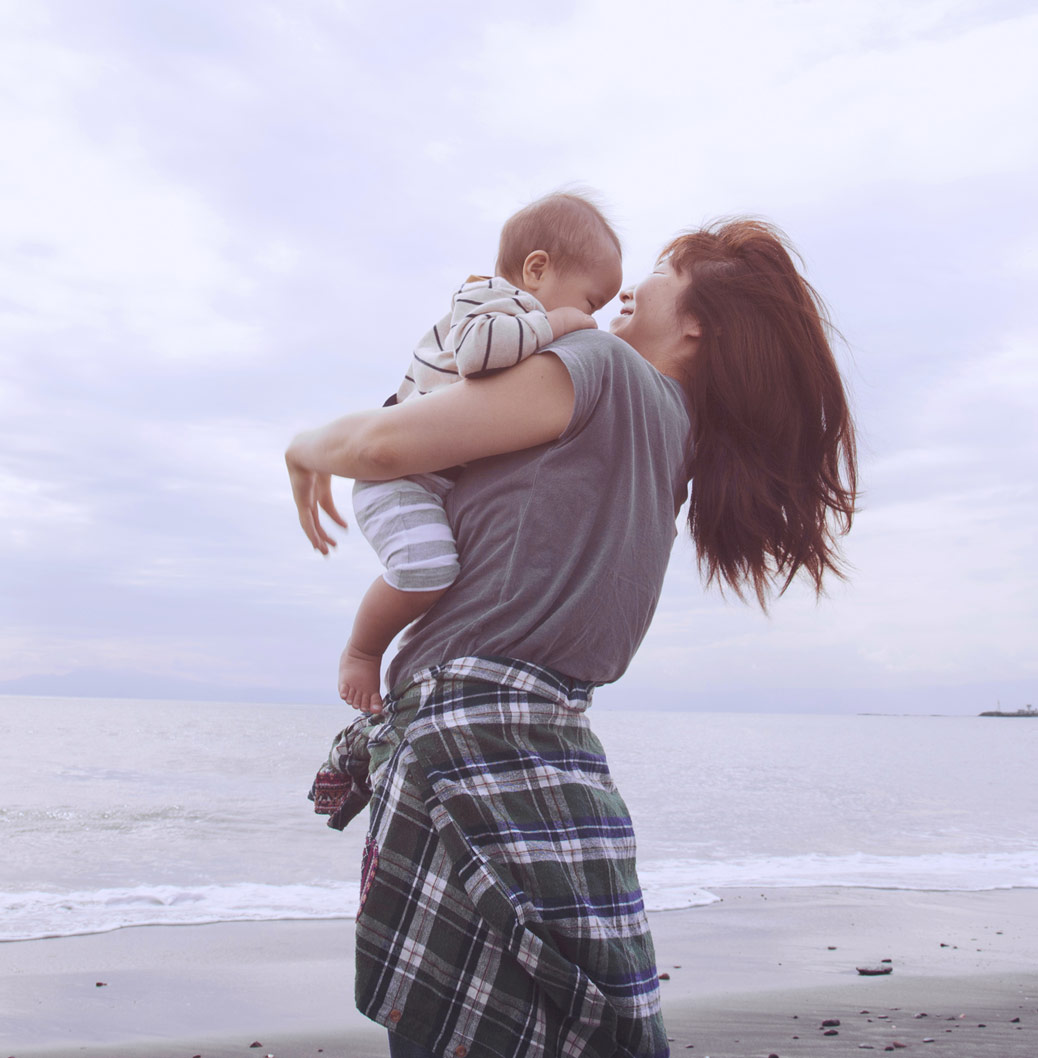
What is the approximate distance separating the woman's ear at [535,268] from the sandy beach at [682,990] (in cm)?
385

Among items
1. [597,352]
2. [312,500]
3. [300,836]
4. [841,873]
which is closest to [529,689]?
[597,352]

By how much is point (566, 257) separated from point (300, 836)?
10.6m

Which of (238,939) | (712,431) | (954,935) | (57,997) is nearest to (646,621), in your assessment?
(712,431)

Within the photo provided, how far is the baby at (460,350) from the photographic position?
1.26 meters

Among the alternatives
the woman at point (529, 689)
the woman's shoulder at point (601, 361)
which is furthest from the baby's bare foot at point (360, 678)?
the woman's shoulder at point (601, 361)

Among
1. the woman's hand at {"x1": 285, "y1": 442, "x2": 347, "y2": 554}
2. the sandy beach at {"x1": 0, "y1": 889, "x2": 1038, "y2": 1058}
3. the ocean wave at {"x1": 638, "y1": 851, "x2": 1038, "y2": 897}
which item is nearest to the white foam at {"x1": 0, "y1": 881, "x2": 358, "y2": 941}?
the sandy beach at {"x1": 0, "y1": 889, "x2": 1038, "y2": 1058}

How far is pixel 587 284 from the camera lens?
1685 mm

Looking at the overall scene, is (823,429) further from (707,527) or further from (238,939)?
(238,939)

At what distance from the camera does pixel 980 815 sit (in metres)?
16.9

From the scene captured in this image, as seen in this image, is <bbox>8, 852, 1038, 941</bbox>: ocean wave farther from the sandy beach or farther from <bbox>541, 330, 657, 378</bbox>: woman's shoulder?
<bbox>541, 330, 657, 378</bbox>: woman's shoulder

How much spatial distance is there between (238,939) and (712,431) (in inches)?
237

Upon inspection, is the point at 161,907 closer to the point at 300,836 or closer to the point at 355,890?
the point at 355,890

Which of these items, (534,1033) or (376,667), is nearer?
(534,1033)

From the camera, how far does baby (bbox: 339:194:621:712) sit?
4.13ft
